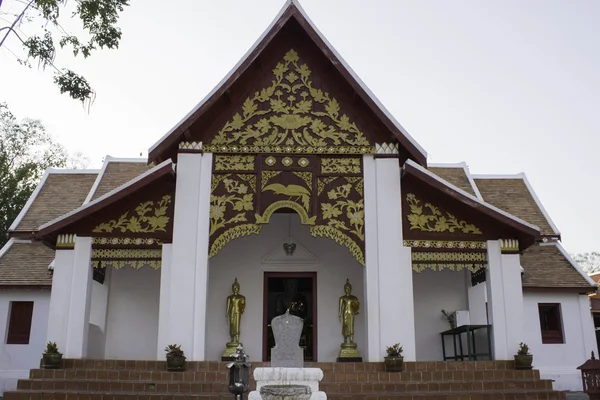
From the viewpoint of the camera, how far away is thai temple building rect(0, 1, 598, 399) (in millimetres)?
9352

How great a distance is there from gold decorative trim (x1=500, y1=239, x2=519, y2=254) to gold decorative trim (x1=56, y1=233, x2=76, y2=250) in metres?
7.43

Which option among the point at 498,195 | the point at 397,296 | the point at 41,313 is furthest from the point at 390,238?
the point at 41,313

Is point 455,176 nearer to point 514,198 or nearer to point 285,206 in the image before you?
point 514,198

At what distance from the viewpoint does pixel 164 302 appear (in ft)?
32.1

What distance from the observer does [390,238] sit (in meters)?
10.1

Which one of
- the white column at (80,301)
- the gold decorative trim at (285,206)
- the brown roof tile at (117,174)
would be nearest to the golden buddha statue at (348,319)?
the gold decorative trim at (285,206)

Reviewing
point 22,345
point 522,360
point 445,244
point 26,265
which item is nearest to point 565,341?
point 522,360

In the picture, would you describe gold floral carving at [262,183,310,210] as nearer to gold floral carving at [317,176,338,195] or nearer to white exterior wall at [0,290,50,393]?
gold floral carving at [317,176,338,195]

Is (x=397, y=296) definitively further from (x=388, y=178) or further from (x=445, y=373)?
(x=388, y=178)

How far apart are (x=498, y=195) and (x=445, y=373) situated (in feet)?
23.4

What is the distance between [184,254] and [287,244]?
9.41ft

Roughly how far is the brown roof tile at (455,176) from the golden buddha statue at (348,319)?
4398mm

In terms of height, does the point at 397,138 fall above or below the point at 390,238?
above

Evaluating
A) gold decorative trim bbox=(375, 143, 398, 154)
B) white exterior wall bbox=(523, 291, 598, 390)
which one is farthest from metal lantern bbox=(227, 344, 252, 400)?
white exterior wall bbox=(523, 291, 598, 390)
